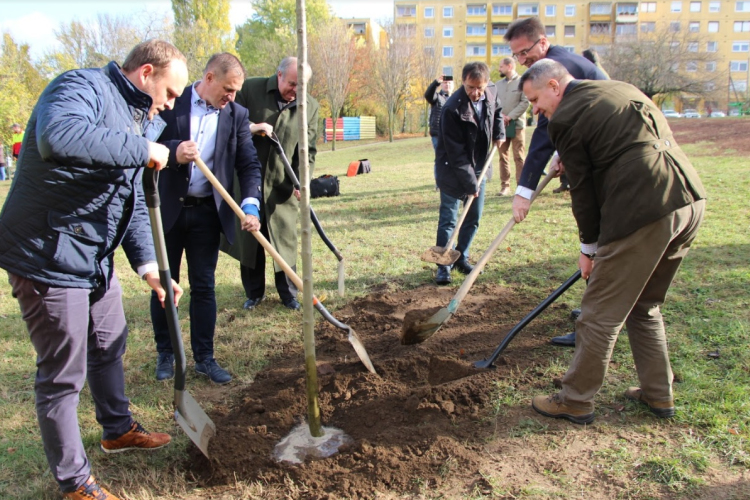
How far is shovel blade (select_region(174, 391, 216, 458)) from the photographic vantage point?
268cm

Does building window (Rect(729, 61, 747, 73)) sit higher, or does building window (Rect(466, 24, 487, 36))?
building window (Rect(466, 24, 487, 36))

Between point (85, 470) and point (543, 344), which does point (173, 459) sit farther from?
point (543, 344)

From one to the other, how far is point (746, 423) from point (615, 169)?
1509 mm

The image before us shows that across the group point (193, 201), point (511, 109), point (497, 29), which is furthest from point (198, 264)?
point (497, 29)

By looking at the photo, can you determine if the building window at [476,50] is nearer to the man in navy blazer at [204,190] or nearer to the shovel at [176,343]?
the man in navy blazer at [204,190]

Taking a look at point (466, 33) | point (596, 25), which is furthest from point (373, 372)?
point (596, 25)

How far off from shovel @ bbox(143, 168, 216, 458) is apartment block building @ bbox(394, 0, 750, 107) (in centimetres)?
6465

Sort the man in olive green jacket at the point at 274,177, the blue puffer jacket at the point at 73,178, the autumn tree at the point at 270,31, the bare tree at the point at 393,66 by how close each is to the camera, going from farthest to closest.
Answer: the autumn tree at the point at 270,31
the bare tree at the point at 393,66
the man in olive green jacket at the point at 274,177
the blue puffer jacket at the point at 73,178

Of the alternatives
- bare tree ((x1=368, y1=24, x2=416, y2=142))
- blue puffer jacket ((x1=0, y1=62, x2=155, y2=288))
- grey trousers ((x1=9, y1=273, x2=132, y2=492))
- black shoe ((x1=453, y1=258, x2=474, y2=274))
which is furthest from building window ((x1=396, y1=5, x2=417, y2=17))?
grey trousers ((x1=9, y1=273, x2=132, y2=492))

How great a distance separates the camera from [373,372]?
3564 mm

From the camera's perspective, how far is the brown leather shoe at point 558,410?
2885 mm

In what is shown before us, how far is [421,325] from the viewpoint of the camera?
382cm

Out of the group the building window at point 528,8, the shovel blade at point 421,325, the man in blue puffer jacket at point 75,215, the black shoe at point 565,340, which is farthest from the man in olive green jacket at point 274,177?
the building window at point 528,8

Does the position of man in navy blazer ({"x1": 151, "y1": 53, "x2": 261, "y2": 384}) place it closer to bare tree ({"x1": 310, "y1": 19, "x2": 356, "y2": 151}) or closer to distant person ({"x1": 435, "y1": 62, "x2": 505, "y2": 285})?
distant person ({"x1": 435, "y1": 62, "x2": 505, "y2": 285})
